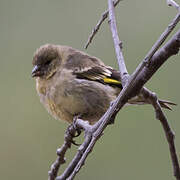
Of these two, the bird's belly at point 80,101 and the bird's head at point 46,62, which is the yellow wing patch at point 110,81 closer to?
the bird's belly at point 80,101

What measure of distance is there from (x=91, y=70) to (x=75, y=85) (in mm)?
317

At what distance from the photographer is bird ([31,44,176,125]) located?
4.11 metres

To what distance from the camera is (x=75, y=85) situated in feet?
13.7

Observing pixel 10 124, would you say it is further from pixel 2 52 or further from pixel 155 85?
pixel 155 85

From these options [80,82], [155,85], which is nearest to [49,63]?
[80,82]

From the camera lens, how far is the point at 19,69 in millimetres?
5859

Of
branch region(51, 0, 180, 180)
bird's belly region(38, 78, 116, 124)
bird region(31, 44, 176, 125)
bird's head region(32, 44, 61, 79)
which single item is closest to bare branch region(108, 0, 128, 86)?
branch region(51, 0, 180, 180)

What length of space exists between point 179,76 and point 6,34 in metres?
2.15

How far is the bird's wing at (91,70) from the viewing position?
432 centimetres

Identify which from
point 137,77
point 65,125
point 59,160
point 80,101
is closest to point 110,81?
point 80,101

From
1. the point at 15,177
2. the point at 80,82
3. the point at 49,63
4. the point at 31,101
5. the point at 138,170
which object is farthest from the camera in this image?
the point at 31,101

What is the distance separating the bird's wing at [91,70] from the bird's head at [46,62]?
125 millimetres

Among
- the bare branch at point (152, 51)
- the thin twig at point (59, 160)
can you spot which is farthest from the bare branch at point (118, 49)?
the thin twig at point (59, 160)

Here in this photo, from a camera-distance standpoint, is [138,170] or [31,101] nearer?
[138,170]
